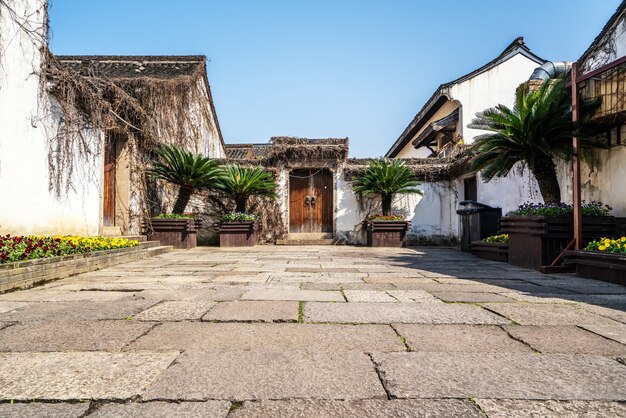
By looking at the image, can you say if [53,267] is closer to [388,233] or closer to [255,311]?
[255,311]

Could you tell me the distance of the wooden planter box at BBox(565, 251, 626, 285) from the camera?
396 cm

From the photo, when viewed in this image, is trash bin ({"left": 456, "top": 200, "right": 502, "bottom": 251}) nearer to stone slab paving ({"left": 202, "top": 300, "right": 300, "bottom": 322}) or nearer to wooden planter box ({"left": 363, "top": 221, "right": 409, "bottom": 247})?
wooden planter box ({"left": 363, "top": 221, "right": 409, "bottom": 247})

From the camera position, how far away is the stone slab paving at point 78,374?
1.39 m

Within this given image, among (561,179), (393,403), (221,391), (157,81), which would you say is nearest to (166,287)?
(221,391)

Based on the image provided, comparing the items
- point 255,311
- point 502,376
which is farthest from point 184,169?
point 502,376

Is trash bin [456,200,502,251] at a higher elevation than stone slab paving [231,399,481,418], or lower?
higher

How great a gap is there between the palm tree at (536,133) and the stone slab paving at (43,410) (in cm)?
611

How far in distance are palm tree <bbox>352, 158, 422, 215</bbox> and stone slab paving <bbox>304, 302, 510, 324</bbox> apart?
7.70 meters

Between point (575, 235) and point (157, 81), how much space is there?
10.1 meters

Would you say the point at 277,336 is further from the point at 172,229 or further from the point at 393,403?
the point at 172,229

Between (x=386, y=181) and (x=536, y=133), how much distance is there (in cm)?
489

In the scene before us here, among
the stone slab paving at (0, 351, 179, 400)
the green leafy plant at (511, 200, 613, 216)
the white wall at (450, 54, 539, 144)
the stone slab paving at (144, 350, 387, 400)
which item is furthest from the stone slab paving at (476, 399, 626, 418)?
the white wall at (450, 54, 539, 144)

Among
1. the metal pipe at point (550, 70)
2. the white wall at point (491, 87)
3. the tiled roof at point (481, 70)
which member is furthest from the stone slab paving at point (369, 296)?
the tiled roof at point (481, 70)

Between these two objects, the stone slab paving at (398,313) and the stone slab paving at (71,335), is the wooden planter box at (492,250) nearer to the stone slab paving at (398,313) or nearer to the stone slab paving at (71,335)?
the stone slab paving at (398,313)
